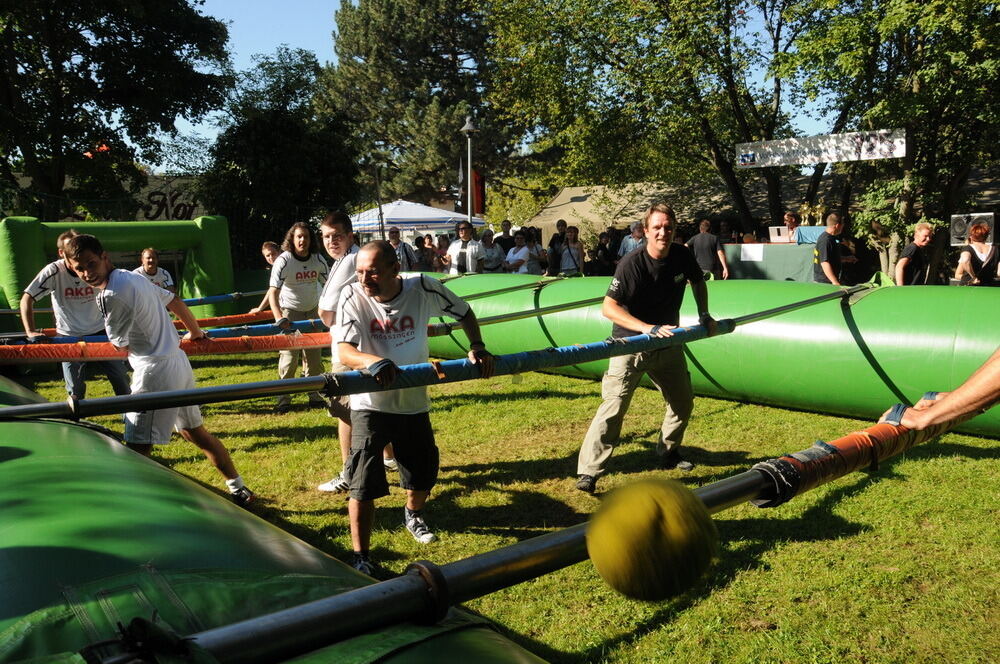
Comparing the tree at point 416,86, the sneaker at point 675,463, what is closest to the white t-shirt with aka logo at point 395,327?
the sneaker at point 675,463

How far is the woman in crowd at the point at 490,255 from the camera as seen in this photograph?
43.5 ft

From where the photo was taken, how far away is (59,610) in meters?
1.76

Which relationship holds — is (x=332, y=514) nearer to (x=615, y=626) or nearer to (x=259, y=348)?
(x=259, y=348)

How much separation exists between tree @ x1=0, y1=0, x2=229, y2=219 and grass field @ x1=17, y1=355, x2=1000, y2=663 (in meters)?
17.0

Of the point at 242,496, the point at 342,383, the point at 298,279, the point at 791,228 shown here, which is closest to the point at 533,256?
the point at 791,228

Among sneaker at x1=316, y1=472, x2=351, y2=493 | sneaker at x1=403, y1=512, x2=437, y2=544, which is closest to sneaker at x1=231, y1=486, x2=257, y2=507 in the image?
sneaker at x1=316, y1=472, x2=351, y2=493

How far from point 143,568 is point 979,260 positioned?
28.9 ft

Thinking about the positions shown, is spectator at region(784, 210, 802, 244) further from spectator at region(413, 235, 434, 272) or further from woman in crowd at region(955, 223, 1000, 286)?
spectator at region(413, 235, 434, 272)

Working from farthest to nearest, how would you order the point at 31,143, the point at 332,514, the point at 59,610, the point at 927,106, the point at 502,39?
the point at 502,39
the point at 31,143
the point at 927,106
the point at 332,514
the point at 59,610

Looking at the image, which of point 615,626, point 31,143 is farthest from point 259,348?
point 31,143

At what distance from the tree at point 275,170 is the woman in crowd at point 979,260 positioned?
53.4 ft

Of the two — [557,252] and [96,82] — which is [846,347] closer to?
[557,252]

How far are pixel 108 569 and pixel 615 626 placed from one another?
7.54 ft

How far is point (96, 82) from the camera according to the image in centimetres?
2186
